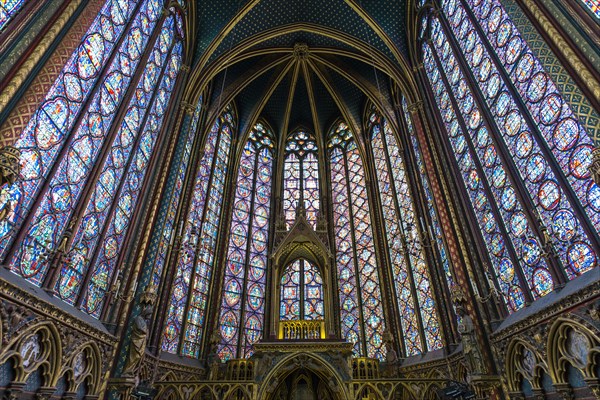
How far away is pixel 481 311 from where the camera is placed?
966 centimetres

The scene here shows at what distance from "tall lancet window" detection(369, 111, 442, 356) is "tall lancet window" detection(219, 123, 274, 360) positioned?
242 inches

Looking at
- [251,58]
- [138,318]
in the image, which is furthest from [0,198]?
[251,58]

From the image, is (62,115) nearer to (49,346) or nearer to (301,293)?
(49,346)

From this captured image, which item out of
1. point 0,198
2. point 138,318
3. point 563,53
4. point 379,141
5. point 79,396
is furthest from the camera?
point 379,141

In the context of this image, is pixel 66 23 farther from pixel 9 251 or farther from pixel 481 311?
pixel 481 311

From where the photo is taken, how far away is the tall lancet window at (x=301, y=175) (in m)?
20.0

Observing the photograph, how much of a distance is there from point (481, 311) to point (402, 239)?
17.9 feet

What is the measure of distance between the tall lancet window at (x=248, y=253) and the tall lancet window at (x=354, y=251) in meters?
3.71

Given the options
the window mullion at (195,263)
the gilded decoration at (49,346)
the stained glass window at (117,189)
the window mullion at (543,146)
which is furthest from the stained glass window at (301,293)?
the window mullion at (543,146)

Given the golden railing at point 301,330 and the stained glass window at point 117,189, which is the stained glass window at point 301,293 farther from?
the stained glass window at point 117,189

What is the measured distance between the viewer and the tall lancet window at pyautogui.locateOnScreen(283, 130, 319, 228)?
65.8 feet

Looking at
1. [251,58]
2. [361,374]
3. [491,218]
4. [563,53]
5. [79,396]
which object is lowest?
[79,396]

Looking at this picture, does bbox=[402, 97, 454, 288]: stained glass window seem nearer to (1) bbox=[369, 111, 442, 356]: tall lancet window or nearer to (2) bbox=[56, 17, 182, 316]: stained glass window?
(1) bbox=[369, 111, 442, 356]: tall lancet window

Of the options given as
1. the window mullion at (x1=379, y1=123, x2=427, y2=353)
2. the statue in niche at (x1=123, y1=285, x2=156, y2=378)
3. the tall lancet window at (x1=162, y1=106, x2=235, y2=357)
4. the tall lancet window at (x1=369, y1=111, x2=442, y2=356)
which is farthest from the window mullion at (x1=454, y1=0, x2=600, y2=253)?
the tall lancet window at (x1=162, y1=106, x2=235, y2=357)
